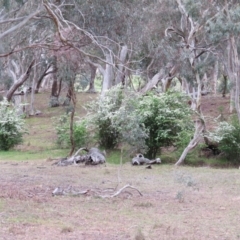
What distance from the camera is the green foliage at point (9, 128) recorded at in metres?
25.1

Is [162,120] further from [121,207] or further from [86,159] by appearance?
[121,207]

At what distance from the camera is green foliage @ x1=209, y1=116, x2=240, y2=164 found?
21.1 m

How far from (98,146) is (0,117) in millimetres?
4979

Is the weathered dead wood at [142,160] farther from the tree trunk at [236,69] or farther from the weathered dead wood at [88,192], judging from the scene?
the weathered dead wood at [88,192]

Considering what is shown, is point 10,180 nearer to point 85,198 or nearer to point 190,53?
point 85,198

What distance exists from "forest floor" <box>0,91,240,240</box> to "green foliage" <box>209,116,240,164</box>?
116 cm

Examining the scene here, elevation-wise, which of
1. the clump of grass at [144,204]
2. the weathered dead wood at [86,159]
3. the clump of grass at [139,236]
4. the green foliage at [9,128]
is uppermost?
the green foliage at [9,128]

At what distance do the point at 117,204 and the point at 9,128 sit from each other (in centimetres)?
1403

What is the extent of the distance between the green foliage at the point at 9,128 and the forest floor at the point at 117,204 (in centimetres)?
447

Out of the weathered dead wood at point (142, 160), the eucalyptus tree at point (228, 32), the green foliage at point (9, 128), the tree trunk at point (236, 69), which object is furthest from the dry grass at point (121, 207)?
the green foliage at point (9, 128)

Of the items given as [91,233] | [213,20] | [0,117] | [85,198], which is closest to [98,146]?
[0,117]

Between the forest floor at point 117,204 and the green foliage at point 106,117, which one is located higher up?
the green foliage at point 106,117

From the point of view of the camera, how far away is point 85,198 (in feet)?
42.2

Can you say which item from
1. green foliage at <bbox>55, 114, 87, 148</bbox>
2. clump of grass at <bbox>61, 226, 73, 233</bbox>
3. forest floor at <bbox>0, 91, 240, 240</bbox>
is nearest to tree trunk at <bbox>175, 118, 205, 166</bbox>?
forest floor at <bbox>0, 91, 240, 240</bbox>
